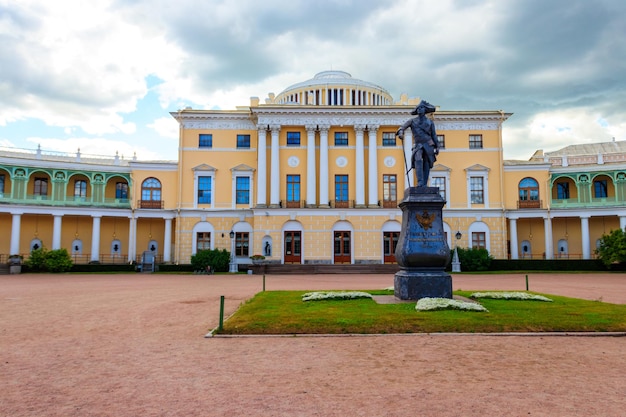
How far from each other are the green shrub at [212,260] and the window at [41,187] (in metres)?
18.7

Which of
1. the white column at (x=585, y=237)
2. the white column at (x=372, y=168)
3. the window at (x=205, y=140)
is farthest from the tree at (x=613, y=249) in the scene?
the window at (x=205, y=140)

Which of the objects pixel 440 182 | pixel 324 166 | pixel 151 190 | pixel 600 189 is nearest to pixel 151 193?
pixel 151 190

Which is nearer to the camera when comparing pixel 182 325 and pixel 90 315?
pixel 182 325

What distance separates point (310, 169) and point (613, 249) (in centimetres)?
2624

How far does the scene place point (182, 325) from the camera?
12.0 meters

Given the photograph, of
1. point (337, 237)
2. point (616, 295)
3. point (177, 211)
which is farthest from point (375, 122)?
point (616, 295)

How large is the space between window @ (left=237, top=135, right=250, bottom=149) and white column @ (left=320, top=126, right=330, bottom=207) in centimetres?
747

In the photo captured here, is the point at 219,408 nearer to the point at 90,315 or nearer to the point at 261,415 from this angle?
the point at 261,415

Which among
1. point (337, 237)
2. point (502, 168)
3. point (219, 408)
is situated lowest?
point (219, 408)

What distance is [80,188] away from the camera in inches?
1902

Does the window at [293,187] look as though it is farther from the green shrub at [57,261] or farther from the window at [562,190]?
A: the window at [562,190]

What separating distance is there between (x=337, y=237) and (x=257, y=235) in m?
7.35

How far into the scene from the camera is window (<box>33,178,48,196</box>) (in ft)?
153

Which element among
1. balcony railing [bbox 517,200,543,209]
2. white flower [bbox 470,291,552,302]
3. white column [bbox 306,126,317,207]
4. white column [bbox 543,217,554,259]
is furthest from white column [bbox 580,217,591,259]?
white flower [bbox 470,291,552,302]
